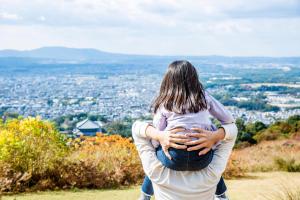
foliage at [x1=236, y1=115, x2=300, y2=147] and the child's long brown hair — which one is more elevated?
the child's long brown hair

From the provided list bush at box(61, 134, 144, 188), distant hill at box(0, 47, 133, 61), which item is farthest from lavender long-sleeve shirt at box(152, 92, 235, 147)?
distant hill at box(0, 47, 133, 61)

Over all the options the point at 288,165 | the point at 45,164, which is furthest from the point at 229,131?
the point at 288,165

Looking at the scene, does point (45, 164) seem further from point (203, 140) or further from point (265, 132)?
point (265, 132)

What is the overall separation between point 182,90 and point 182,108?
0.10m

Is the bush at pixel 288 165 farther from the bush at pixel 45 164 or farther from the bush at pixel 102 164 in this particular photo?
the bush at pixel 45 164

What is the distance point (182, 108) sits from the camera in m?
3.17

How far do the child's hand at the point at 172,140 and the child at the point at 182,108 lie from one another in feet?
0.09

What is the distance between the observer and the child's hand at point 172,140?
3127mm

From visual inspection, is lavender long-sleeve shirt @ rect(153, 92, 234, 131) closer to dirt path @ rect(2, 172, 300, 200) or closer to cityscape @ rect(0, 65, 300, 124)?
dirt path @ rect(2, 172, 300, 200)

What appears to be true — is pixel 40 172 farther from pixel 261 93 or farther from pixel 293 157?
pixel 261 93

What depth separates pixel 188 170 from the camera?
10.4ft

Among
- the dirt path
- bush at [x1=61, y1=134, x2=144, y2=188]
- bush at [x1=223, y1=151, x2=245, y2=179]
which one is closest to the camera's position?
the dirt path

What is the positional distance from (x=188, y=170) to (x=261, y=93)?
237 feet

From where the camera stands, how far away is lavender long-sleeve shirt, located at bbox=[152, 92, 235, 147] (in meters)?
3.20
